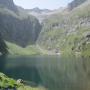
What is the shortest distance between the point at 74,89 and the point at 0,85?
26.0m

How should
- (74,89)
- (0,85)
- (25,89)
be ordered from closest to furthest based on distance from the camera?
1. (0,85)
2. (25,89)
3. (74,89)

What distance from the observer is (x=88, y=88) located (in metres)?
84.8

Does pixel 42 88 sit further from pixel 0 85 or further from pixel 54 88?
pixel 0 85

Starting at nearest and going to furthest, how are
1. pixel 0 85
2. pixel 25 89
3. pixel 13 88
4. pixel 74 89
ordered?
pixel 0 85
pixel 13 88
pixel 25 89
pixel 74 89

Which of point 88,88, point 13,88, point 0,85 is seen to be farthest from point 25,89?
point 88,88

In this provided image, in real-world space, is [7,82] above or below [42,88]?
above

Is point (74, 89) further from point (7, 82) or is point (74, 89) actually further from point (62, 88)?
point (7, 82)

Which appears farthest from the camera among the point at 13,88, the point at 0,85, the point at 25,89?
the point at 25,89

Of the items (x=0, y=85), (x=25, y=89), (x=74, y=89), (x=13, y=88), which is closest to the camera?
(x=0, y=85)

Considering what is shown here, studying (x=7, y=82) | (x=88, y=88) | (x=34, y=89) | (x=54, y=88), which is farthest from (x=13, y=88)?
(x=88, y=88)

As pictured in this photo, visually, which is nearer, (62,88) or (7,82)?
(7,82)

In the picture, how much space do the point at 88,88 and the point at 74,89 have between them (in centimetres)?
493

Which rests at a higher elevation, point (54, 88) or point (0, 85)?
point (0, 85)

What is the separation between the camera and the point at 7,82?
7412cm
